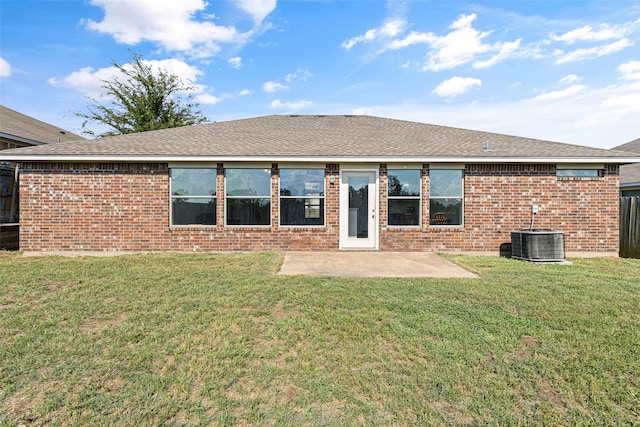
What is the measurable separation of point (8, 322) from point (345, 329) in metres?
4.03

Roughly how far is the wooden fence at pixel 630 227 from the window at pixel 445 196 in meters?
4.45

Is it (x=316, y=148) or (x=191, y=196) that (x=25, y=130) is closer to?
(x=191, y=196)

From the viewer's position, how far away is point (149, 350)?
318 centimetres

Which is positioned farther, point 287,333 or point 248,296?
point 248,296

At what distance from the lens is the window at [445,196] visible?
28.9 feet

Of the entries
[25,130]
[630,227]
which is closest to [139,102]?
[25,130]

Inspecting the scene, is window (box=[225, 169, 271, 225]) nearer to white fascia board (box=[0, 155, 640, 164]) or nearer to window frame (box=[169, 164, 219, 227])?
window frame (box=[169, 164, 219, 227])

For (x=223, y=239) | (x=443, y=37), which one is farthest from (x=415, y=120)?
(x=223, y=239)

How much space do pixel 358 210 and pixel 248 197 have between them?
3.14 metres

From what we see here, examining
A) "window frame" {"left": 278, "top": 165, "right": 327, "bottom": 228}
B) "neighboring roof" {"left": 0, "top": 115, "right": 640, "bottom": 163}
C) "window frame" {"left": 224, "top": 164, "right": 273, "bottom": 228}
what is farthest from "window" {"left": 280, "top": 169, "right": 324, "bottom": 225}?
"neighboring roof" {"left": 0, "top": 115, "right": 640, "bottom": 163}

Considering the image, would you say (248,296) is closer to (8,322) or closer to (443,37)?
(8,322)

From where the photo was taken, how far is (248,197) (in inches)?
347

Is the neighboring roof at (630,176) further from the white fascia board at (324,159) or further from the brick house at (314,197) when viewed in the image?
the white fascia board at (324,159)

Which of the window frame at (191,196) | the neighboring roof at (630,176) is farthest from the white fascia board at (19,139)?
the neighboring roof at (630,176)
